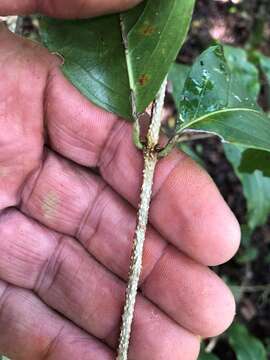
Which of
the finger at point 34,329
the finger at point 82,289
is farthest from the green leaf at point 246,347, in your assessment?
the finger at point 34,329

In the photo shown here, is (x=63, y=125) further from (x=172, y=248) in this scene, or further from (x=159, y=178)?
(x=172, y=248)

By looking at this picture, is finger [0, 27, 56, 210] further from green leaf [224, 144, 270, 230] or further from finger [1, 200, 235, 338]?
green leaf [224, 144, 270, 230]

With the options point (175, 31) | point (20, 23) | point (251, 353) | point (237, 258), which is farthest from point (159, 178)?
point (237, 258)

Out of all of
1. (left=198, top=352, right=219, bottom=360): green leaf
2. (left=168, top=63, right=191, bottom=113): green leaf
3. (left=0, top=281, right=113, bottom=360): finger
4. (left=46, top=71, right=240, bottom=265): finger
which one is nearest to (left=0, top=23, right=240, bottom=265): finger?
(left=46, top=71, right=240, bottom=265): finger

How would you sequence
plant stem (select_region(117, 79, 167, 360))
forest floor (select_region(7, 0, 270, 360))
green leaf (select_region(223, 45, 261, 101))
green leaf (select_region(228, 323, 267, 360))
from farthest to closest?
forest floor (select_region(7, 0, 270, 360))
green leaf (select_region(228, 323, 267, 360))
green leaf (select_region(223, 45, 261, 101))
plant stem (select_region(117, 79, 167, 360))

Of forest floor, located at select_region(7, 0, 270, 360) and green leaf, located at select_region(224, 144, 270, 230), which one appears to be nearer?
green leaf, located at select_region(224, 144, 270, 230)

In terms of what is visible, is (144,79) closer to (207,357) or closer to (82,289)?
(82,289)

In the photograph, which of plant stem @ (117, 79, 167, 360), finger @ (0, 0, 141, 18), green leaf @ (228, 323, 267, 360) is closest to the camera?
finger @ (0, 0, 141, 18)

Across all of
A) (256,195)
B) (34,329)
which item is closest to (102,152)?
(34,329)
